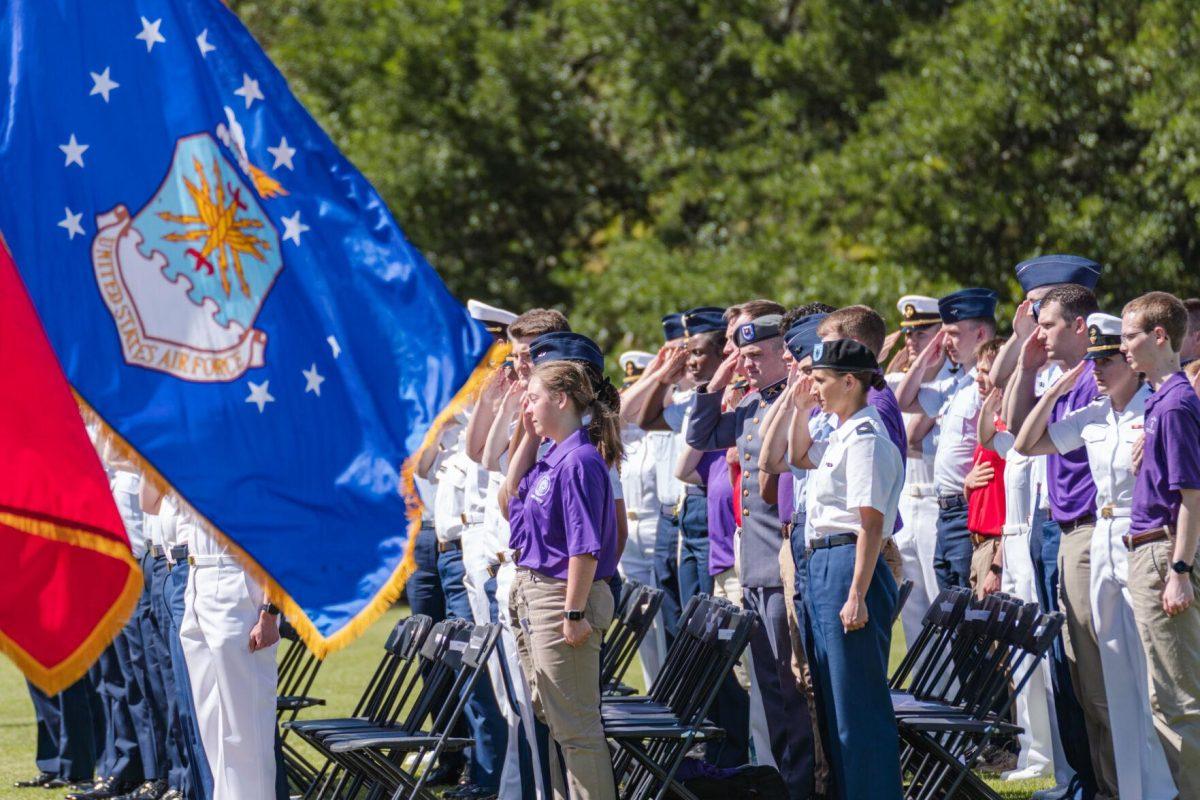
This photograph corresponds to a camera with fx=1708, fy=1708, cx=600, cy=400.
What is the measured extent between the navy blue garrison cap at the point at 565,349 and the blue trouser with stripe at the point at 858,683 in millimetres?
1363

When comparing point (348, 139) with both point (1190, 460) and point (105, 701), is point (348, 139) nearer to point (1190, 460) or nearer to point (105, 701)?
point (105, 701)

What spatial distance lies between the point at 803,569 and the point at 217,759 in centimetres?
271

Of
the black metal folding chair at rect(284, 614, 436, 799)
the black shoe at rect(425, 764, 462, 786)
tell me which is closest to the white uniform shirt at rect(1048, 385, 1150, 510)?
the black metal folding chair at rect(284, 614, 436, 799)

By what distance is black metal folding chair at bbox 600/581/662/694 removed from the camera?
7891 mm

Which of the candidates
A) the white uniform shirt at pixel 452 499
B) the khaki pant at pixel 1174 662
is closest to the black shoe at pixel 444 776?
the white uniform shirt at pixel 452 499

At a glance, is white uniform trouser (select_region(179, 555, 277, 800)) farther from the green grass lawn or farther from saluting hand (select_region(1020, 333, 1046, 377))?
saluting hand (select_region(1020, 333, 1046, 377))

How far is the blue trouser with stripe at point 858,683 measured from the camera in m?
6.62

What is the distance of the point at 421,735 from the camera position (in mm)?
7406

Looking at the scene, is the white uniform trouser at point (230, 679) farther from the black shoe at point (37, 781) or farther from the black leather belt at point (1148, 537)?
the black leather belt at point (1148, 537)

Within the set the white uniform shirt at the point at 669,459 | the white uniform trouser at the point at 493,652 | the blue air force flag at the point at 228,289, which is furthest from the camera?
the white uniform shirt at the point at 669,459

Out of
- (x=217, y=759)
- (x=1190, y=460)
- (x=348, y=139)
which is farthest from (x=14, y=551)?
(x=348, y=139)

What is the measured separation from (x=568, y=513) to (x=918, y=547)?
3.96 meters

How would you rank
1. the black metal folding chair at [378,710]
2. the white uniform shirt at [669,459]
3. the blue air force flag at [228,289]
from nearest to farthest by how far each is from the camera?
the blue air force flag at [228,289]
the black metal folding chair at [378,710]
the white uniform shirt at [669,459]

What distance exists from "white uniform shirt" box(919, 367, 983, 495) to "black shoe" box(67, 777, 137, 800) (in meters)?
4.92
